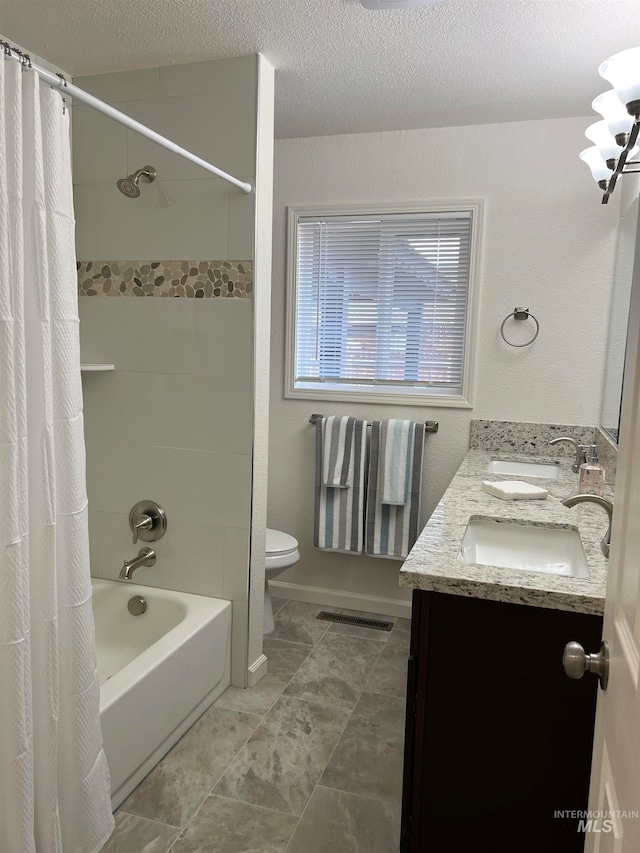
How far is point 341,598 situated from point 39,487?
2.27 meters

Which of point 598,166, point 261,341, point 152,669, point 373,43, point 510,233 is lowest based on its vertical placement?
point 152,669

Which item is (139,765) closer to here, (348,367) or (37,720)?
(37,720)

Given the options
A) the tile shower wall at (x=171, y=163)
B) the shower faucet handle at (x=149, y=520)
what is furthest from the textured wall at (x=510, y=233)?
the shower faucet handle at (x=149, y=520)

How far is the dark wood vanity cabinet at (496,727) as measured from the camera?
4.36 ft

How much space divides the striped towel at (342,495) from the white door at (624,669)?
7.15 feet

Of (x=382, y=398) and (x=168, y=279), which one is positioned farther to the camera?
(x=382, y=398)

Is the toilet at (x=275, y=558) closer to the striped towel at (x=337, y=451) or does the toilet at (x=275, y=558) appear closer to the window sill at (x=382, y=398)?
the striped towel at (x=337, y=451)

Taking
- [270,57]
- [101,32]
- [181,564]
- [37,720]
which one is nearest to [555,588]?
[37,720]

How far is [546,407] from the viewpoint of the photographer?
2.92 meters

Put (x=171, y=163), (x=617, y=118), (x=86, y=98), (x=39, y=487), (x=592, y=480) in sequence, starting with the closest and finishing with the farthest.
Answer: (x=39, y=487)
(x=86, y=98)
(x=617, y=118)
(x=592, y=480)
(x=171, y=163)

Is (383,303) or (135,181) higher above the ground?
(135,181)

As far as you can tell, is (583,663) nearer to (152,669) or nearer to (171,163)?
(152,669)

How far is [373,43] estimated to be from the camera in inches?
84.7

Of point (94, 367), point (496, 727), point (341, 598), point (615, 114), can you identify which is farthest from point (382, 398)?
point (496, 727)
